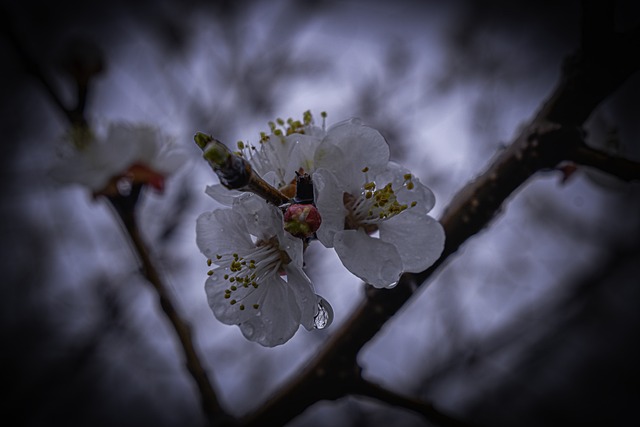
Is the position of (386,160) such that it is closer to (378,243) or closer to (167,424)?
(378,243)

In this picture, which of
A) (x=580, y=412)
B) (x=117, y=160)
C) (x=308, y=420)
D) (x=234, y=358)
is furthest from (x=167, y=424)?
(x=580, y=412)

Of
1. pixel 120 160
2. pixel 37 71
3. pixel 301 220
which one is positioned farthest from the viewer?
pixel 120 160

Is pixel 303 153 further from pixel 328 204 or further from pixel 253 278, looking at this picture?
pixel 253 278

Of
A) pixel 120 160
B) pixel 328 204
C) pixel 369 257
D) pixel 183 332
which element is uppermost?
pixel 328 204

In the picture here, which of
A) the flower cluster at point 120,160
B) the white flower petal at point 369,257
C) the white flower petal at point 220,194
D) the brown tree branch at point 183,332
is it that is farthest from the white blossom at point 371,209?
the flower cluster at point 120,160

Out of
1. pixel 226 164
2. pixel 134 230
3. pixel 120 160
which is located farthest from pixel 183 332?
pixel 226 164

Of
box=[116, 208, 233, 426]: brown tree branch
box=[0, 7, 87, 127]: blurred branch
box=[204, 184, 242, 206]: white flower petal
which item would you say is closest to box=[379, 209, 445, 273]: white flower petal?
box=[204, 184, 242, 206]: white flower petal
